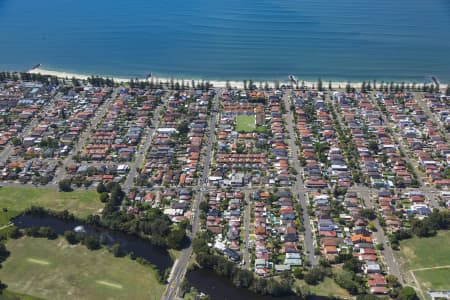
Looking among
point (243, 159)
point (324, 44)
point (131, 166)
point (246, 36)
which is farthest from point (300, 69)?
point (131, 166)

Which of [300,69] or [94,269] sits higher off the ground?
[300,69]

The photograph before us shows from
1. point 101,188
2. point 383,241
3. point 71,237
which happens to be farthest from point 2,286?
point 383,241

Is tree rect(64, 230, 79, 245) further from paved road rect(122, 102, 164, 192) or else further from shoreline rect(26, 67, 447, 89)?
shoreline rect(26, 67, 447, 89)

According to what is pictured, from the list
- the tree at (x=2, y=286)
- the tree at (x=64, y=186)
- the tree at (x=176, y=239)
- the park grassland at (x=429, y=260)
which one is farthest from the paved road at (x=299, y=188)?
the tree at (x=2, y=286)

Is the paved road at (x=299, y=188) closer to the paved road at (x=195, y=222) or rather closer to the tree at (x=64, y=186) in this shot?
the paved road at (x=195, y=222)

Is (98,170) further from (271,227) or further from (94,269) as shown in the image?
(271,227)

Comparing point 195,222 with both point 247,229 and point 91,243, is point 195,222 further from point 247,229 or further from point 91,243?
point 91,243

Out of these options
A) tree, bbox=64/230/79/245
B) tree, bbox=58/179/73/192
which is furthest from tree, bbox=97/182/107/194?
tree, bbox=64/230/79/245
